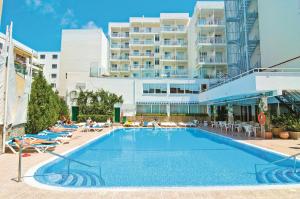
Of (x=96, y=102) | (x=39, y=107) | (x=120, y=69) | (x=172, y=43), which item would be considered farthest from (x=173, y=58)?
(x=39, y=107)

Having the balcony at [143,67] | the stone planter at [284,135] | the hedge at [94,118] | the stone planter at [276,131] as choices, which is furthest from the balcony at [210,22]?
the stone planter at [284,135]

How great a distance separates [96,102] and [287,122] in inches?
966

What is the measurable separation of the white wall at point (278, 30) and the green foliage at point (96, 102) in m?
20.9

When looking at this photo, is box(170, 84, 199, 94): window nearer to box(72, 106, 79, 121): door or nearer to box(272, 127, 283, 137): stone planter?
box(72, 106, 79, 121): door

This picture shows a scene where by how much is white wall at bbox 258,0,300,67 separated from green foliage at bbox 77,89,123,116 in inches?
823

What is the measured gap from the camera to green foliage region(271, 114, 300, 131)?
1570 centimetres

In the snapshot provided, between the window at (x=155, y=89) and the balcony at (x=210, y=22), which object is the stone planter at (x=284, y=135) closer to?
the window at (x=155, y=89)

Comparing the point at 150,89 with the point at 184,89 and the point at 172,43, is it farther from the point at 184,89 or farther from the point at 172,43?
the point at 172,43

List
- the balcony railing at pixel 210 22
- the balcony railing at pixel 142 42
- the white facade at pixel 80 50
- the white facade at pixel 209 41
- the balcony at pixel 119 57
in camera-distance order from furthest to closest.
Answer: the balcony at pixel 119 57
the white facade at pixel 80 50
the balcony railing at pixel 142 42
the balcony railing at pixel 210 22
the white facade at pixel 209 41

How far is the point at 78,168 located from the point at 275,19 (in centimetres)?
2393

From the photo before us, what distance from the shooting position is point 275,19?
74.7 feet

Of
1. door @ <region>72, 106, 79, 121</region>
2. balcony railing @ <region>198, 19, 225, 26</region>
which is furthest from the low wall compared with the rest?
balcony railing @ <region>198, 19, 225, 26</region>

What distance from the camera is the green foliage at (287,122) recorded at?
15.7m

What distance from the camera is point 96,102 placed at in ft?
107
